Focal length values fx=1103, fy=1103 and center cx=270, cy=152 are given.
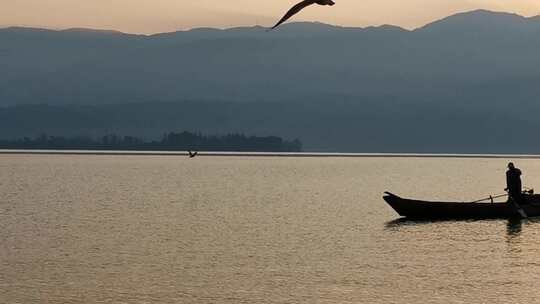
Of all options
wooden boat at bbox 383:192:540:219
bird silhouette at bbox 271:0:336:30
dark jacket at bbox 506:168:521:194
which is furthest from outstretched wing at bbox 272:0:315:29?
wooden boat at bbox 383:192:540:219

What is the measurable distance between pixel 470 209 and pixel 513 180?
14.7ft

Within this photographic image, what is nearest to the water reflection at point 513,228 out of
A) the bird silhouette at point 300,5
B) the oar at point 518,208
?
the oar at point 518,208

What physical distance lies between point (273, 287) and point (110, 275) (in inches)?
252

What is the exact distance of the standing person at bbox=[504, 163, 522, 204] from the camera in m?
59.2

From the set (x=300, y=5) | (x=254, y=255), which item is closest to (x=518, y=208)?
(x=254, y=255)

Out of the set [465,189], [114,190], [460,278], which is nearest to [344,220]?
[460,278]

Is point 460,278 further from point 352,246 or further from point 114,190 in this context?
point 114,190

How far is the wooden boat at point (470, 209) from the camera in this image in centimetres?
6256

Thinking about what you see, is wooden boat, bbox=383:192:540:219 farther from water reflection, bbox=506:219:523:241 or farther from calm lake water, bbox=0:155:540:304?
calm lake water, bbox=0:155:540:304

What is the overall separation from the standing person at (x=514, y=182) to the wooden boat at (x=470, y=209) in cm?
54

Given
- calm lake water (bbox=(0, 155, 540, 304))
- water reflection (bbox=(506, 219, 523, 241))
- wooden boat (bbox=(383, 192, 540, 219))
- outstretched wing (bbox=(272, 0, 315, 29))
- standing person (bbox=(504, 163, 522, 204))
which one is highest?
outstretched wing (bbox=(272, 0, 315, 29))

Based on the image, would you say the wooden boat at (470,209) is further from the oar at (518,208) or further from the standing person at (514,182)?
the standing person at (514,182)

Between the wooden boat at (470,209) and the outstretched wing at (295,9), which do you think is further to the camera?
the wooden boat at (470,209)

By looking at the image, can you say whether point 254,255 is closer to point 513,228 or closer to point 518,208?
point 513,228
